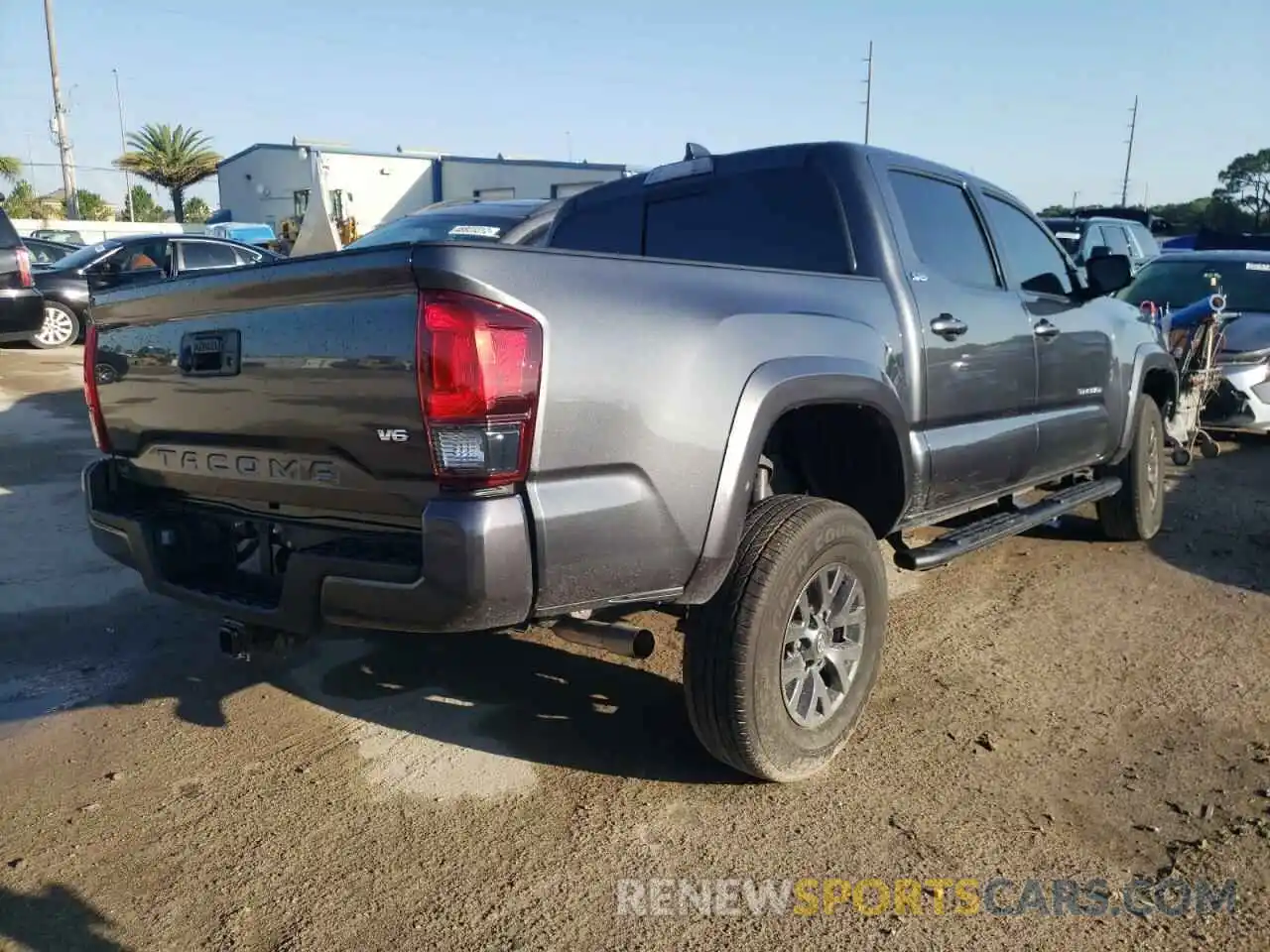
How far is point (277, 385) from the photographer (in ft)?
9.04

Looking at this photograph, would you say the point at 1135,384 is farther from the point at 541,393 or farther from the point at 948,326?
the point at 541,393

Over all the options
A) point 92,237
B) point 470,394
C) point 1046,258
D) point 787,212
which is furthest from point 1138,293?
point 92,237

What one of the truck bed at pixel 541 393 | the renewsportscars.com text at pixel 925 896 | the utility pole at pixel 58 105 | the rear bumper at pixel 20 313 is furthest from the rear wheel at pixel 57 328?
the utility pole at pixel 58 105

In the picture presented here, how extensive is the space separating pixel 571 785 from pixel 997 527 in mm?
2128

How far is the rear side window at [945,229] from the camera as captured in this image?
3.88 meters

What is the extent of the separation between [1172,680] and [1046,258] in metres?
2.05

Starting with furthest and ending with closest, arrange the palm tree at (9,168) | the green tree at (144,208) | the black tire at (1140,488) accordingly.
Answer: the green tree at (144,208) → the palm tree at (9,168) → the black tire at (1140,488)

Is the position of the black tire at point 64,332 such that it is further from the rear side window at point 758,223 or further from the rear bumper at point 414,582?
the rear bumper at point 414,582

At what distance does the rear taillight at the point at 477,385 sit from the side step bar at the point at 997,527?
6.08 feet

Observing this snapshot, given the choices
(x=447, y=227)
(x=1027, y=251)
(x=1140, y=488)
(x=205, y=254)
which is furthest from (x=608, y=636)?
(x=205, y=254)

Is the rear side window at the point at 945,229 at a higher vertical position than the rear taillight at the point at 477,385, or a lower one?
higher

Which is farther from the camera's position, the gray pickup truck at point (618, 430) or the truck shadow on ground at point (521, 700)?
the truck shadow on ground at point (521, 700)

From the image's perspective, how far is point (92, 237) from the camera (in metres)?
38.1

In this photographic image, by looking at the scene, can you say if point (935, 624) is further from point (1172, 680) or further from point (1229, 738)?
point (1229, 738)
